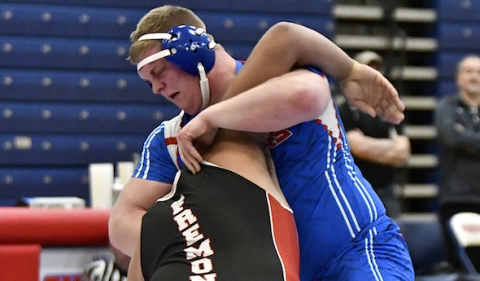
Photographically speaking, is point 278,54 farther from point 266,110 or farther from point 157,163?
point 157,163

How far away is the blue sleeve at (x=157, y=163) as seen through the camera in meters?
2.16

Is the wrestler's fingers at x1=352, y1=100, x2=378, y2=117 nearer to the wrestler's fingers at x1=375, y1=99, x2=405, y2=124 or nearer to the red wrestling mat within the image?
the wrestler's fingers at x1=375, y1=99, x2=405, y2=124

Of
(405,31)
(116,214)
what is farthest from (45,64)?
(116,214)

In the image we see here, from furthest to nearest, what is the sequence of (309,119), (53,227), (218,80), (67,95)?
1. (67,95)
2. (53,227)
3. (218,80)
4. (309,119)

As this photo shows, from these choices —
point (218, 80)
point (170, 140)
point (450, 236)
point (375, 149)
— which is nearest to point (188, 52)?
point (218, 80)

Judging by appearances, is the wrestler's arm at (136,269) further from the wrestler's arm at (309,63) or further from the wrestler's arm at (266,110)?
the wrestler's arm at (309,63)

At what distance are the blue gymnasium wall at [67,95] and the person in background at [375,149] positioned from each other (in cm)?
273

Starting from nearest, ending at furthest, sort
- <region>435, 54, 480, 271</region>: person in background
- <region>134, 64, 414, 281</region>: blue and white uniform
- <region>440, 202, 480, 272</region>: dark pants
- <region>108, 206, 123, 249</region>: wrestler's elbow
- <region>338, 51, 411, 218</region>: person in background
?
<region>134, 64, 414, 281</region>: blue and white uniform < <region>108, 206, 123, 249</region>: wrestler's elbow < <region>440, 202, 480, 272</region>: dark pants < <region>338, 51, 411, 218</region>: person in background < <region>435, 54, 480, 271</region>: person in background

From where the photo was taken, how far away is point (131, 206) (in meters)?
2.12

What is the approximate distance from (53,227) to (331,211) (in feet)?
6.20

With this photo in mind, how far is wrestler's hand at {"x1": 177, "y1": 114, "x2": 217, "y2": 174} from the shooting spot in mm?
1751

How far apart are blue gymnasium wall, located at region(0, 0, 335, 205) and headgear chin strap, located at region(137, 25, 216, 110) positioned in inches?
190

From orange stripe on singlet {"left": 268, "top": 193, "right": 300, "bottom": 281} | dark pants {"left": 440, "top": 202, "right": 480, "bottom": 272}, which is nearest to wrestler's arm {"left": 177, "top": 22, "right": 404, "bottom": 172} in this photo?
orange stripe on singlet {"left": 268, "top": 193, "right": 300, "bottom": 281}

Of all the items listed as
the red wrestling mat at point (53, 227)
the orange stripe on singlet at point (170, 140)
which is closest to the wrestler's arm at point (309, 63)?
the orange stripe on singlet at point (170, 140)
